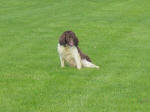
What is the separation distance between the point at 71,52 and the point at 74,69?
1.71 feet

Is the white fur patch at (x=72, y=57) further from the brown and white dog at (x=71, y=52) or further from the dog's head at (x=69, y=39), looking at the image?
the dog's head at (x=69, y=39)

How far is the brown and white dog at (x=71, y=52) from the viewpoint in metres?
12.4

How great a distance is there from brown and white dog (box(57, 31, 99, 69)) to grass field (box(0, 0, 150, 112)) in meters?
0.26

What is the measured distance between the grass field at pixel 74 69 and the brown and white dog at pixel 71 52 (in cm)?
26

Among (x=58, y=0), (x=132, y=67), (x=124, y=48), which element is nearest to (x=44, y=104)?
(x=132, y=67)

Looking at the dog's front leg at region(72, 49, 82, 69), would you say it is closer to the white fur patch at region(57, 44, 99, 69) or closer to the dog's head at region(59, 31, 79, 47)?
the white fur patch at region(57, 44, 99, 69)

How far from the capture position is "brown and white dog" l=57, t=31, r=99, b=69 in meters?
12.4

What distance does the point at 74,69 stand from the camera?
41.6 feet

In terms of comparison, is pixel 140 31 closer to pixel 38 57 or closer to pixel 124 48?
pixel 124 48

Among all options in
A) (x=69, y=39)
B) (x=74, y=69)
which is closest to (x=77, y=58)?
(x=74, y=69)

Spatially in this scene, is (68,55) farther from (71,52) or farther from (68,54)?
(71,52)

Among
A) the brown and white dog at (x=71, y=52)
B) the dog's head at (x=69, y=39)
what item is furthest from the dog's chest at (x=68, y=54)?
the dog's head at (x=69, y=39)

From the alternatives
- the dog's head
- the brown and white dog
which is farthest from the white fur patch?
the dog's head

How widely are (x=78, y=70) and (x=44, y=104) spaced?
346 centimetres
